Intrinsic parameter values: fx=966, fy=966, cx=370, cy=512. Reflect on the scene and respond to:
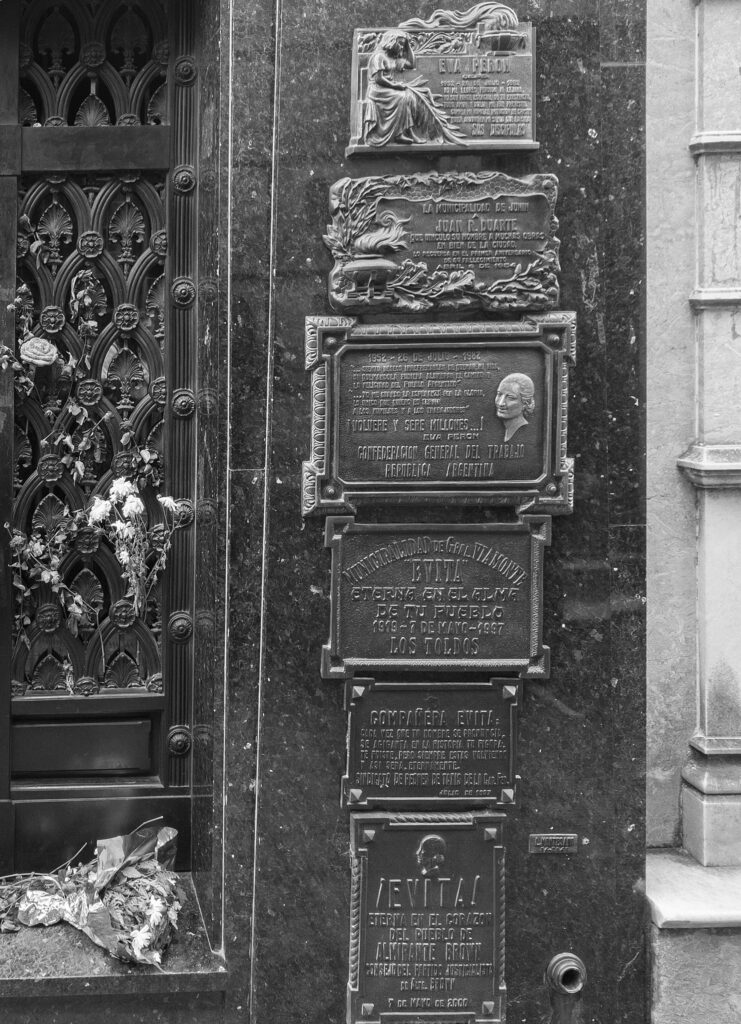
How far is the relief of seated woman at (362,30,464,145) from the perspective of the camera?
13.2ft

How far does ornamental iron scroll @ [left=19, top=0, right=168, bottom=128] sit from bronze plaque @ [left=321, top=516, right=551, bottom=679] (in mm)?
2440

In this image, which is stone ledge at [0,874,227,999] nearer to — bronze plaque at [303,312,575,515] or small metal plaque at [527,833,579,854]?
small metal plaque at [527,833,579,854]

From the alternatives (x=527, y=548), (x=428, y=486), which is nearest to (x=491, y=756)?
(x=527, y=548)

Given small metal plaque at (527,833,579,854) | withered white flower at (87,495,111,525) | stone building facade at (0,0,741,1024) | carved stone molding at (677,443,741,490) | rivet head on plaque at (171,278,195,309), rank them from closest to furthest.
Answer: stone building facade at (0,0,741,1024) < small metal plaque at (527,833,579,854) < carved stone molding at (677,443,741,490) < withered white flower at (87,495,111,525) < rivet head on plaque at (171,278,195,309)

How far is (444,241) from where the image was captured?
410 cm

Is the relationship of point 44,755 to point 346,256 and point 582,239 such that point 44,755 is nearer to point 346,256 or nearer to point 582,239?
point 346,256

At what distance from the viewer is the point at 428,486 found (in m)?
4.16

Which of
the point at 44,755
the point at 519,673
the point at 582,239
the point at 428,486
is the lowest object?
the point at 44,755

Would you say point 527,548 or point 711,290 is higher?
point 711,290

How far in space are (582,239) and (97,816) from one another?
3.52 m

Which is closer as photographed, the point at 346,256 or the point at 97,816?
the point at 346,256

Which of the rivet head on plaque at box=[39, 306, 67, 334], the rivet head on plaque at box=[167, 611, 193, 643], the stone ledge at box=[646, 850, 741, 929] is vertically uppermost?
the rivet head on plaque at box=[39, 306, 67, 334]

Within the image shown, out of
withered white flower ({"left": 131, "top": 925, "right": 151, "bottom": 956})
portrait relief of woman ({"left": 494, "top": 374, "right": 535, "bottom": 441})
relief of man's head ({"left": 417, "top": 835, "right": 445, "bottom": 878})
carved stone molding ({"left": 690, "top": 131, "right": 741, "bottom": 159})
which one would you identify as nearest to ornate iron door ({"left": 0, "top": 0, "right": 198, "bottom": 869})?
withered white flower ({"left": 131, "top": 925, "right": 151, "bottom": 956})

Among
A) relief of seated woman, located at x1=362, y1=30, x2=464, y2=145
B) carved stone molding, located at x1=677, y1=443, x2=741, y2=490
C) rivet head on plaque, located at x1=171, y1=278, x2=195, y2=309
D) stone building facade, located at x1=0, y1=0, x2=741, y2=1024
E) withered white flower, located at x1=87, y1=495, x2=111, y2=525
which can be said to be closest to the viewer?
relief of seated woman, located at x1=362, y1=30, x2=464, y2=145
